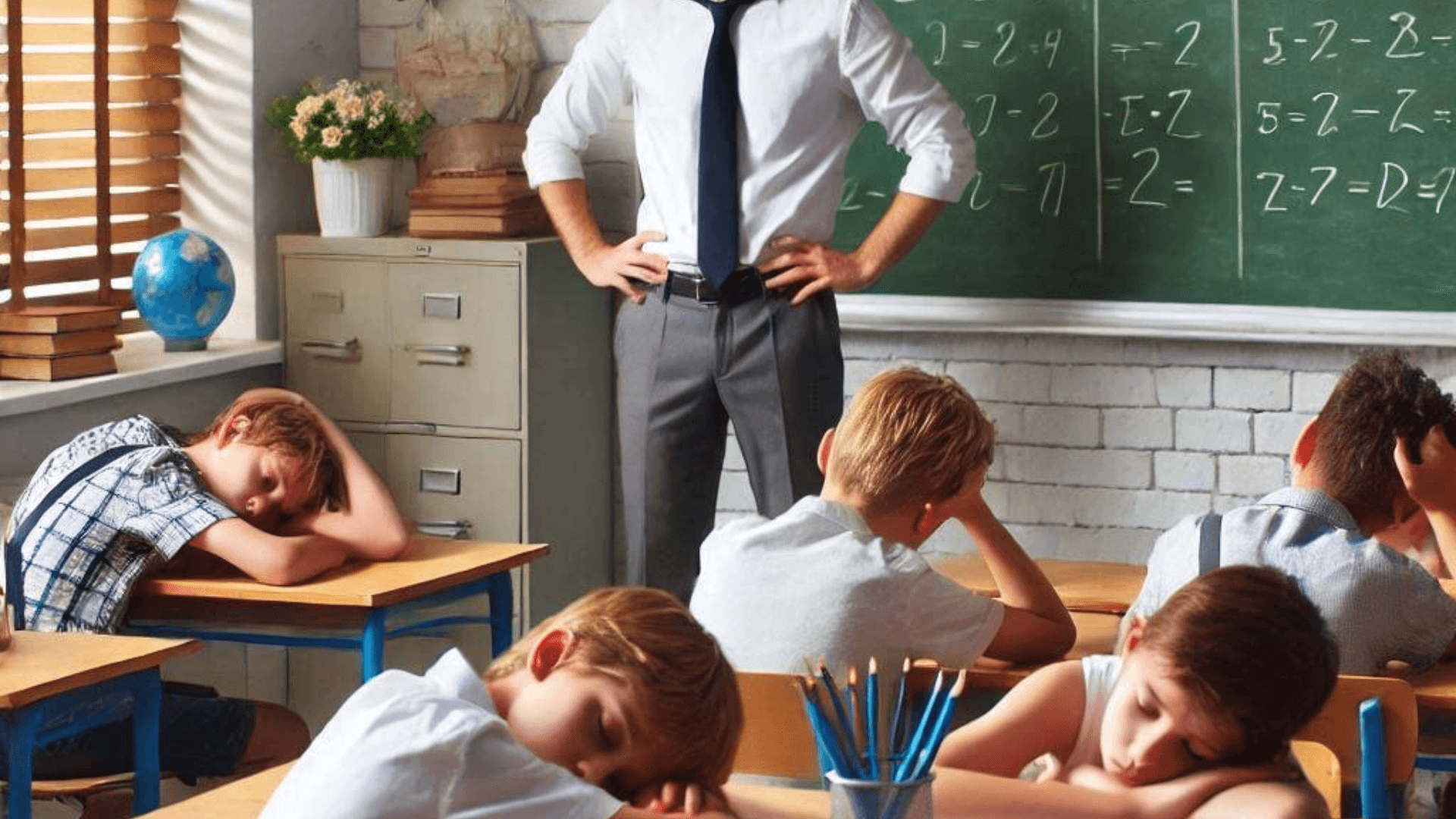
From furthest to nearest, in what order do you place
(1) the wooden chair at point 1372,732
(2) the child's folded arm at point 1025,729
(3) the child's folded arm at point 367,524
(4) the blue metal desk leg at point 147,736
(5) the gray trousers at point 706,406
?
(5) the gray trousers at point 706,406 → (3) the child's folded arm at point 367,524 → (4) the blue metal desk leg at point 147,736 → (1) the wooden chair at point 1372,732 → (2) the child's folded arm at point 1025,729

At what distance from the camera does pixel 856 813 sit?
58.6 inches

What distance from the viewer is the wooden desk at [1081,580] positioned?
10.3 ft

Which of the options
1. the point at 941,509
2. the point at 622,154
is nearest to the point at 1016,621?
the point at 941,509

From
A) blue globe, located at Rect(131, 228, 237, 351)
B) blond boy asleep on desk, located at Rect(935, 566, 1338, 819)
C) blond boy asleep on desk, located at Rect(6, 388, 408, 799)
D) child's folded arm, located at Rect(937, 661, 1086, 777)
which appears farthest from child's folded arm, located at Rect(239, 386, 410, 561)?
blond boy asleep on desk, located at Rect(935, 566, 1338, 819)

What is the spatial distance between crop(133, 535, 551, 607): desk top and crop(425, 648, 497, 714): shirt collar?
4.88ft

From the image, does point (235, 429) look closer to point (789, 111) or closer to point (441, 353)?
point (441, 353)

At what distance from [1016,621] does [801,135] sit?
163cm

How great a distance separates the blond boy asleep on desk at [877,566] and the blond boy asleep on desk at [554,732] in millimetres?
748

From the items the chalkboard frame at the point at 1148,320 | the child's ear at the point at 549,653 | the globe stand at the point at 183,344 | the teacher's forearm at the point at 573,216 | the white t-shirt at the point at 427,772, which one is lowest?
the white t-shirt at the point at 427,772

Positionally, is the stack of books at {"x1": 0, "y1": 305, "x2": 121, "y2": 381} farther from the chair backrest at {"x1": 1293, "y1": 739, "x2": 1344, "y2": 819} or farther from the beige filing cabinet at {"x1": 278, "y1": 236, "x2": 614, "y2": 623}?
the chair backrest at {"x1": 1293, "y1": 739, "x2": 1344, "y2": 819}

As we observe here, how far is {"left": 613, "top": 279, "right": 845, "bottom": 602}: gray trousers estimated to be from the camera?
397 centimetres

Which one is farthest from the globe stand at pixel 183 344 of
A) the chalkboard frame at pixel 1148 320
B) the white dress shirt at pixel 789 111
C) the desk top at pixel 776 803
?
the desk top at pixel 776 803

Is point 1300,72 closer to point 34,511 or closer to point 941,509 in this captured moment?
point 941,509

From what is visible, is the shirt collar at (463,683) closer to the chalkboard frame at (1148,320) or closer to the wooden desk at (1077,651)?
the wooden desk at (1077,651)
